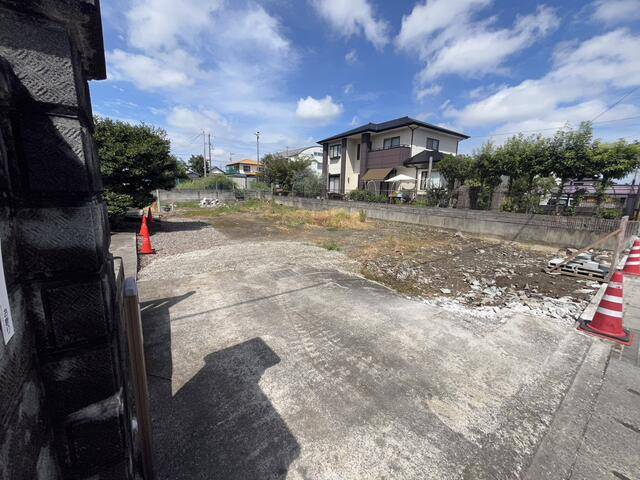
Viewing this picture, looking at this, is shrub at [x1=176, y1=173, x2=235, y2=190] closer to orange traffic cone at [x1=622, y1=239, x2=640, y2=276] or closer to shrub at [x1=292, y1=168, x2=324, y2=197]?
shrub at [x1=292, y1=168, x2=324, y2=197]

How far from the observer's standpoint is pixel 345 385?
7.38 feet

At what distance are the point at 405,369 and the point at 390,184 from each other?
17.8 metres

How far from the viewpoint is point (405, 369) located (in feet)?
8.05

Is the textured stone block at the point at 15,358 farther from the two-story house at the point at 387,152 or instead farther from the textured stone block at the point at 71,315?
the two-story house at the point at 387,152

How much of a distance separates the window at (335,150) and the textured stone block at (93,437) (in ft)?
79.9

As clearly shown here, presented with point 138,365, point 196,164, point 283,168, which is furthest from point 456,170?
point 196,164

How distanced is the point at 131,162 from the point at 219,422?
8429mm

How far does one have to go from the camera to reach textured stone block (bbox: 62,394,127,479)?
3.04ft

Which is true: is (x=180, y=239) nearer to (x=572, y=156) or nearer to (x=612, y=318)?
(x=612, y=318)

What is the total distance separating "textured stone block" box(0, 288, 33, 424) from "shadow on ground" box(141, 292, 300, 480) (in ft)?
4.11

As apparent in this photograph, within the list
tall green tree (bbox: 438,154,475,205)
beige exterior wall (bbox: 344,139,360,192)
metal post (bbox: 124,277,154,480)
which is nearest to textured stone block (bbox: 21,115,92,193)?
metal post (bbox: 124,277,154,480)

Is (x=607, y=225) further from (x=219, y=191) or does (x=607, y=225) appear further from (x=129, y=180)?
(x=219, y=191)

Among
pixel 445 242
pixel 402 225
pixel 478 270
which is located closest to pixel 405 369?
pixel 478 270

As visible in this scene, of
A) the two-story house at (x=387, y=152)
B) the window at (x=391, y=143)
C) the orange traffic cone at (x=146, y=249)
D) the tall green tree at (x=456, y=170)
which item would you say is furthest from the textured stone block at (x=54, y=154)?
the window at (x=391, y=143)
